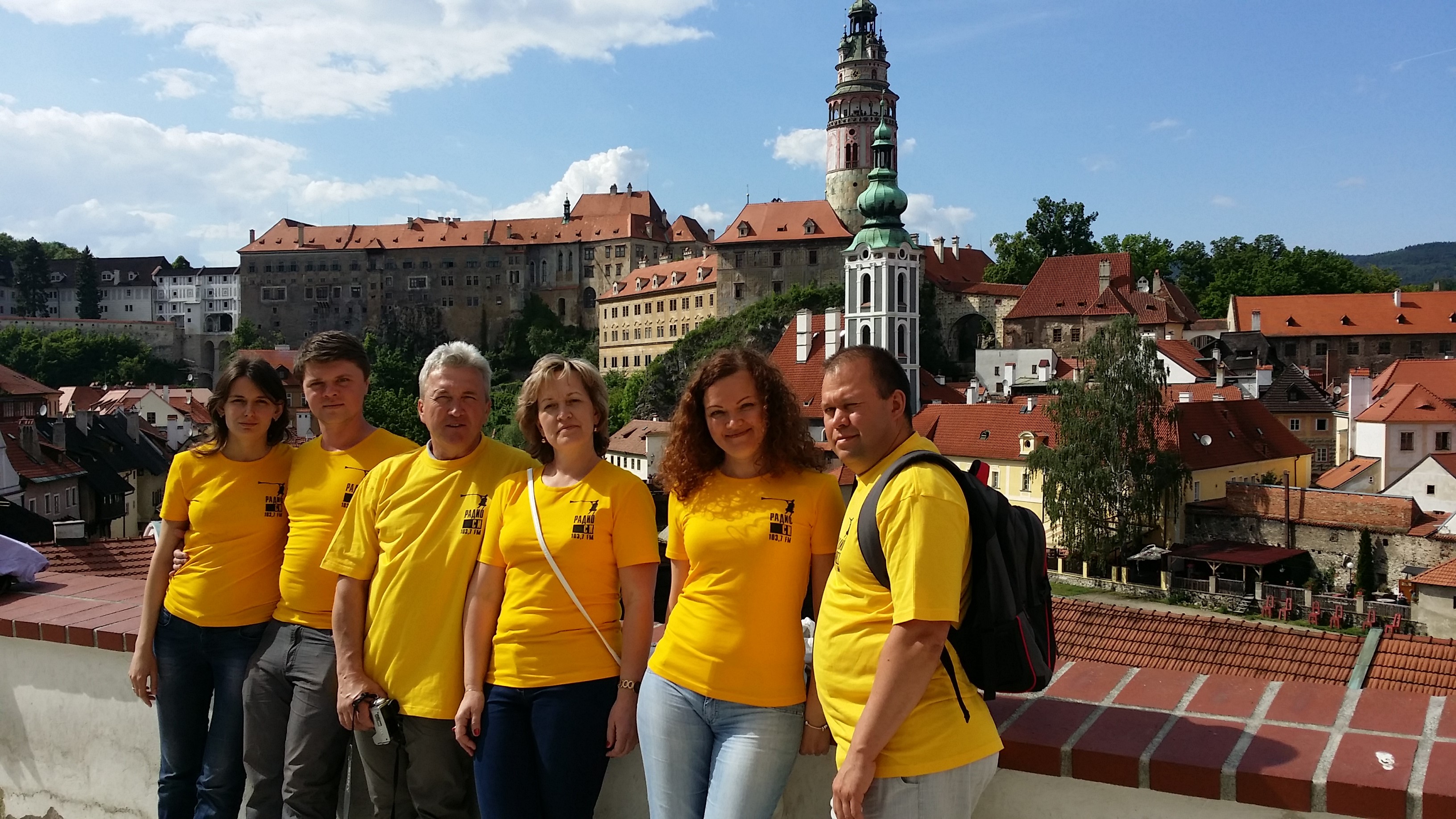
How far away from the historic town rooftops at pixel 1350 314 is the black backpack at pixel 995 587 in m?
57.1

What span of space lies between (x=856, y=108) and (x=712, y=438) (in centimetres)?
6867

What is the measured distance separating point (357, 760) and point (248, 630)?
1.93ft

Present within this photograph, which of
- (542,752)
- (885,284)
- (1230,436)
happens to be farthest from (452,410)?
(885,284)

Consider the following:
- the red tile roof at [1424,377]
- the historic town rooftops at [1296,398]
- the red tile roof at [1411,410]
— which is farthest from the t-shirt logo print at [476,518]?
the historic town rooftops at [1296,398]

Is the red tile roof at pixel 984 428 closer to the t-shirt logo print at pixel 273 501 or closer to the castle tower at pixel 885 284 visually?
the castle tower at pixel 885 284

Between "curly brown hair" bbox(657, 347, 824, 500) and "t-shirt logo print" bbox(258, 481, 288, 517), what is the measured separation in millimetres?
1508

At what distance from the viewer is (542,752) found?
3.07 meters

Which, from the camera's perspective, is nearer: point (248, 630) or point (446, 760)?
point (446, 760)

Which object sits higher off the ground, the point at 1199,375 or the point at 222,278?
the point at 222,278

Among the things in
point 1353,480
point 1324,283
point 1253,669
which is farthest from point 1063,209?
point 1253,669

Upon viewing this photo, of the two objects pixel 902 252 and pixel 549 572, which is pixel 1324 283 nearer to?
pixel 902 252

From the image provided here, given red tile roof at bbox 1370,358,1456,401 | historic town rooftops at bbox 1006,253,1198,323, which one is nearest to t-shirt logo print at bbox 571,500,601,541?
red tile roof at bbox 1370,358,1456,401

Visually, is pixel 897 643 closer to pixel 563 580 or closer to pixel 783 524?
pixel 783 524

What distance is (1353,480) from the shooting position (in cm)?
3362
